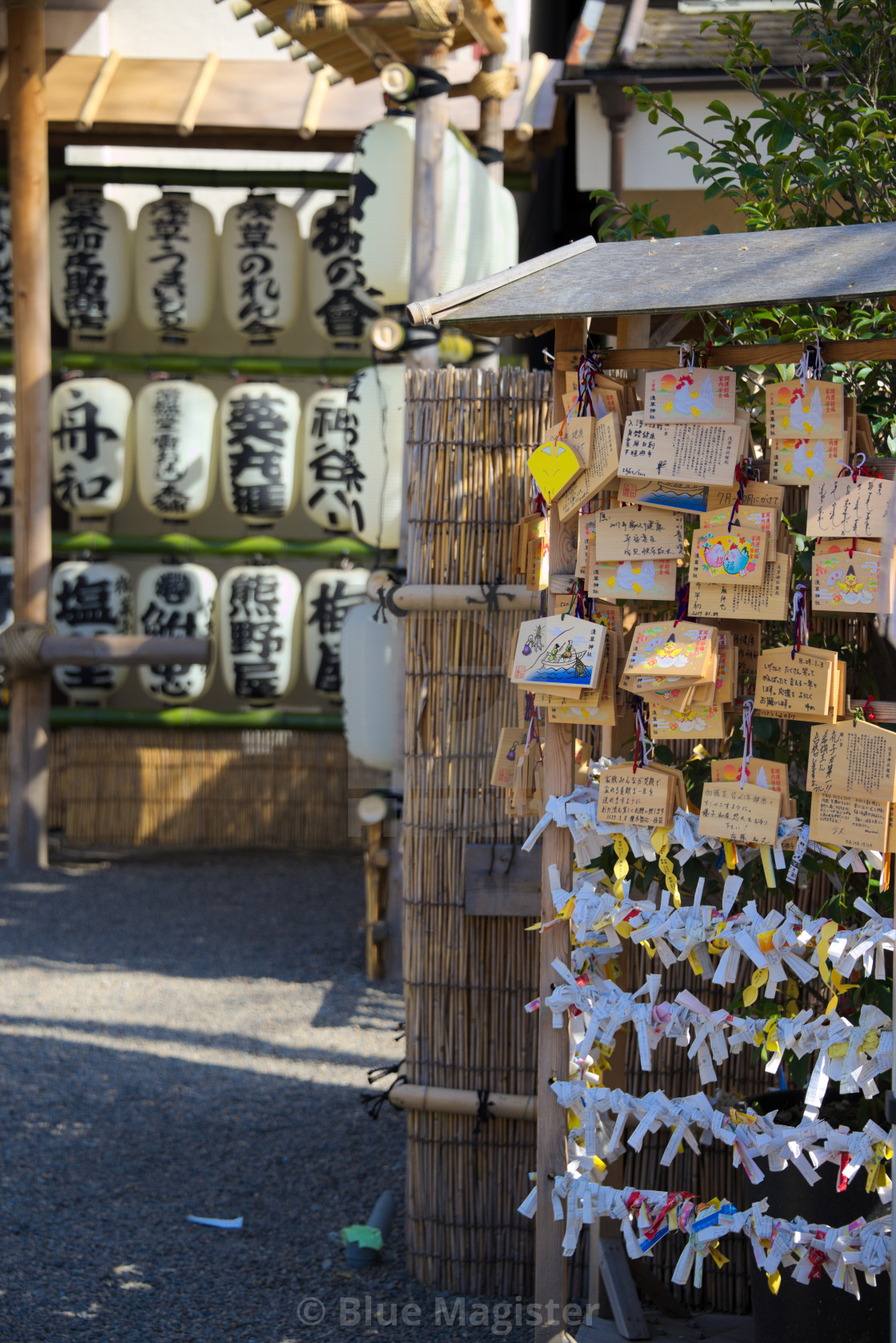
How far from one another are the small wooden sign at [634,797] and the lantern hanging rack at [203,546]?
217 inches

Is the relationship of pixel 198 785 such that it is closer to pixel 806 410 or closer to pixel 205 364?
pixel 205 364

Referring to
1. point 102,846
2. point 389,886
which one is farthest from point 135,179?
point 389,886

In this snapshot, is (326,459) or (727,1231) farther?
(326,459)

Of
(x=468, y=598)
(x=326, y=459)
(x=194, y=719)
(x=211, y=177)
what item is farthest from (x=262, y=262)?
(x=468, y=598)

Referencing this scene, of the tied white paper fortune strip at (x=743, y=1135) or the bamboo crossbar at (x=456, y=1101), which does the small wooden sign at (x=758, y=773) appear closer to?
the tied white paper fortune strip at (x=743, y=1135)

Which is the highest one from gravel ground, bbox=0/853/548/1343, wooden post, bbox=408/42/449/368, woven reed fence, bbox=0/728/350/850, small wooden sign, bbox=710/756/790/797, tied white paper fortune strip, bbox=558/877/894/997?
wooden post, bbox=408/42/449/368

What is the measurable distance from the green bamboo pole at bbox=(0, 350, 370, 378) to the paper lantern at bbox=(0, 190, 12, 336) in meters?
0.32

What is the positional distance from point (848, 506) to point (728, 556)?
0.24m

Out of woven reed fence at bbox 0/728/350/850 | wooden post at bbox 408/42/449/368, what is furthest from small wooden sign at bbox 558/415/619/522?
woven reed fence at bbox 0/728/350/850

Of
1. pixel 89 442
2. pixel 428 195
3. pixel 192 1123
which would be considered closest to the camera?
pixel 192 1123

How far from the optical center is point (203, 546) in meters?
8.09

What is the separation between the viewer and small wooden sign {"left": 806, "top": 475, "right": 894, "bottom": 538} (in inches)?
89.6

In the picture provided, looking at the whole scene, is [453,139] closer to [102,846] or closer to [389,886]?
[389,886]

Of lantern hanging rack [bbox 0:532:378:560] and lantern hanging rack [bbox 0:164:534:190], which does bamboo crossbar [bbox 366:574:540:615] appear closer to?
lantern hanging rack [bbox 0:532:378:560]
